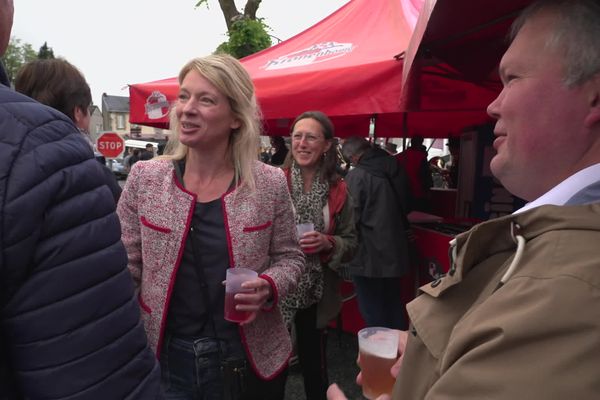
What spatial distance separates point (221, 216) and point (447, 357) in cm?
118

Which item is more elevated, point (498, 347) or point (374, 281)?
point (498, 347)

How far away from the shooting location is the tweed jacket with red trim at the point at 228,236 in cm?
177

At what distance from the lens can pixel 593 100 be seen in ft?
2.93

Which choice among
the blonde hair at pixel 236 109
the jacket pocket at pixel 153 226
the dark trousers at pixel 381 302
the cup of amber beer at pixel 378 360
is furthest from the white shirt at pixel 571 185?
the dark trousers at pixel 381 302

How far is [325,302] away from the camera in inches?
120

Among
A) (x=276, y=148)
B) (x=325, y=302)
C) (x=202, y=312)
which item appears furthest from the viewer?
(x=276, y=148)

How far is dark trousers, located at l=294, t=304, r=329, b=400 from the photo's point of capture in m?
2.99

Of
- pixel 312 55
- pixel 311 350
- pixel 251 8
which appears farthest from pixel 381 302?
pixel 251 8

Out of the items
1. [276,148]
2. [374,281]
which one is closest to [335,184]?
[374,281]

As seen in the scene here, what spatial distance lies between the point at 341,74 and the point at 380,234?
1.39 m

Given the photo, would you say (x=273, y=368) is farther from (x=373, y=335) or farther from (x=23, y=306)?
(x=23, y=306)

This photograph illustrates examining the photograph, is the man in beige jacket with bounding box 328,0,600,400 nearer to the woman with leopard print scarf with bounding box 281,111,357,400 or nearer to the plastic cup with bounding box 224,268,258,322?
the plastic cup with bounding box 224,268,258,322

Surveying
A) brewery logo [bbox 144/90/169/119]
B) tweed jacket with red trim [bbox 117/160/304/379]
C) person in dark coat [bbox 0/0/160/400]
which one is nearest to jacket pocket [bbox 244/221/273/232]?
tweed jacket with red trim [bbox 117/160/304/379]

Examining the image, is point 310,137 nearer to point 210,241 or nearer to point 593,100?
point 210,241
